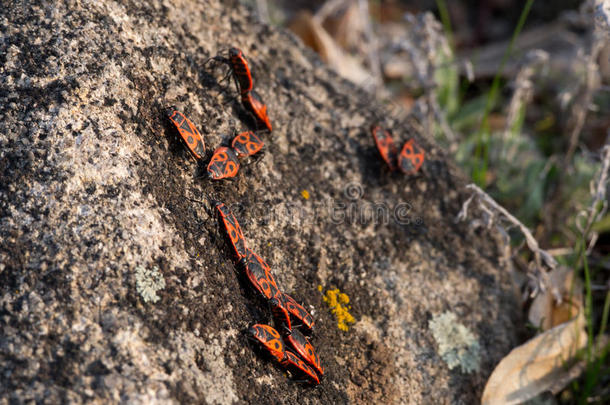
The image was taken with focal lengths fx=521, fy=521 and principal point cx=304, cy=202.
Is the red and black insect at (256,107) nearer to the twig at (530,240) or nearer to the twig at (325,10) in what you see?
the twig at (530,240)

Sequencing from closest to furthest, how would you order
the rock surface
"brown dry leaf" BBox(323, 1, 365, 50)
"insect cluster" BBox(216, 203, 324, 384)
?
the rock surface, "insect cluster" BBox(216, 203, 324, 384), "brown dry leaf" BBox(323, 1, 365, 50)

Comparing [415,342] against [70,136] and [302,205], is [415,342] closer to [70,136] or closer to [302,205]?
[302,205]

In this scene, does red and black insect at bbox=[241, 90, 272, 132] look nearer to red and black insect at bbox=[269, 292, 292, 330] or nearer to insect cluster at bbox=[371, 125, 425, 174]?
insect cluster at bbox=[371, 125, 425, 174]

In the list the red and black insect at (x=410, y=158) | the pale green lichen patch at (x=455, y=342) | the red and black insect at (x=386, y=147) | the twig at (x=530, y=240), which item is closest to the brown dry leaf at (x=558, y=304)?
the twig at (x=530, y=240)

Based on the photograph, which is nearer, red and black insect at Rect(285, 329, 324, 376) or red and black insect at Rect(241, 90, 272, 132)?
red and black insect at Rect(285, 329, 324, 376)

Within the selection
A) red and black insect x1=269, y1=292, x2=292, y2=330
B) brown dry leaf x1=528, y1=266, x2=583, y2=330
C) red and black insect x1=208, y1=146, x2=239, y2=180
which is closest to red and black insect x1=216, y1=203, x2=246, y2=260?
red and black insect x1=208, y1=146, x2=239, y2=180

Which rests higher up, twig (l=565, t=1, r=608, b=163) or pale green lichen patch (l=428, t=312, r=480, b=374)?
twig (l=565, t=1, r=608, b=163)

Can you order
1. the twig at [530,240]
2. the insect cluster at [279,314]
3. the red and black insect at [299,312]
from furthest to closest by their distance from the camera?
the twig at [530,240] → the red and black insect at [299,312] → the insect cluster at [279,314]
